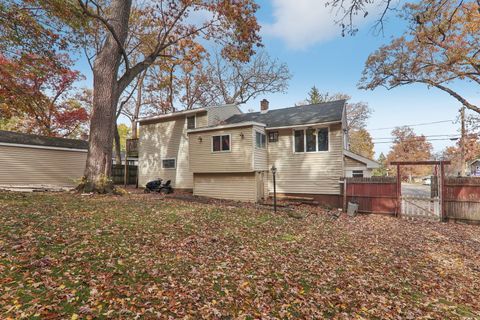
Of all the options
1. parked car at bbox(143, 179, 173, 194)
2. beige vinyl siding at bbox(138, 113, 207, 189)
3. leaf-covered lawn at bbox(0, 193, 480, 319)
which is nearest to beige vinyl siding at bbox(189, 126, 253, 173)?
beige vinyl siding at bbox(138, 113, 207, 189)

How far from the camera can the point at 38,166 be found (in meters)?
16.5

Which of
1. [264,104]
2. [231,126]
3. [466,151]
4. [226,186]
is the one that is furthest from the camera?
[466,151]

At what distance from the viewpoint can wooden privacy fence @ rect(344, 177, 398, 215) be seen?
12.6 m

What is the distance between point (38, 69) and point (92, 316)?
37.0 feet

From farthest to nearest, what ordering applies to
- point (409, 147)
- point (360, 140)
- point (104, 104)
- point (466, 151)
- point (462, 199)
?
point (409, 147)
point (360, 140)
point (466, 151)
point (104, 104)
point (462, 199)

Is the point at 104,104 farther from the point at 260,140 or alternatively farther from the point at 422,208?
the point at 422,208

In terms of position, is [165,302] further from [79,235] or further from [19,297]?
[79,235]

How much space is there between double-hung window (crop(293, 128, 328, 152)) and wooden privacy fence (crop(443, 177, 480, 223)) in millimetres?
6095

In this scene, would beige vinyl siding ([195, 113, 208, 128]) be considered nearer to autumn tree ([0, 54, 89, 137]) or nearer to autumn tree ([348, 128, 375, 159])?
autumn tree ([0, 54, 89, 137])

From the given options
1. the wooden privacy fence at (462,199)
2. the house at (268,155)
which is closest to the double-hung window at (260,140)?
the house at (268,155)

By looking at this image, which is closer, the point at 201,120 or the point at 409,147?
the point at 201,120

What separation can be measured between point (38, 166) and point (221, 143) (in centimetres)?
1252

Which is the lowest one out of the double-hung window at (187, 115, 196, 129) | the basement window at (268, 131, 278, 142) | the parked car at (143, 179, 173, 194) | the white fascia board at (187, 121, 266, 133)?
the parked car at (143, 179, 173, 194)

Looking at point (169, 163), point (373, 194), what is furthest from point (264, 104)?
point (373, 194)
